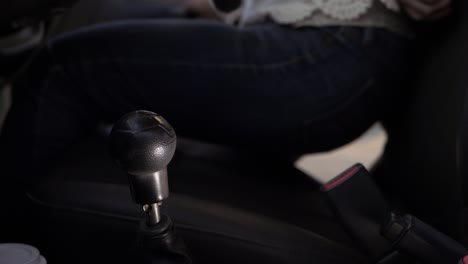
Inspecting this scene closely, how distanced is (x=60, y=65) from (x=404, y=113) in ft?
1.49

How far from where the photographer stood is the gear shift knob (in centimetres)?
39

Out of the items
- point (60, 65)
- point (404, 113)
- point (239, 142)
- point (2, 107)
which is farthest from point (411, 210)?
point (2, 107)

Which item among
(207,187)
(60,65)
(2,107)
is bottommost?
(2,107)

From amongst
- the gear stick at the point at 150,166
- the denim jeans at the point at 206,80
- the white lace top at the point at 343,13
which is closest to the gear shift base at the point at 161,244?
the gear stick at the point at 150,166

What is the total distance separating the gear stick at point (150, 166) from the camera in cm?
39

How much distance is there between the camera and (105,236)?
0.60 metres

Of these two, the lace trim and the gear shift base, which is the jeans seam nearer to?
the lace trim

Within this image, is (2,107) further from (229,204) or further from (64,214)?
(229,204)

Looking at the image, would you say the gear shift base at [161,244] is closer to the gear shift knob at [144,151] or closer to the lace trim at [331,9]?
the gear shift knob at [144,151]

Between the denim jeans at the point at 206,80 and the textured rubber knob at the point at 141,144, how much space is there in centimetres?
26

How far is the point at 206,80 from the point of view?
657mm

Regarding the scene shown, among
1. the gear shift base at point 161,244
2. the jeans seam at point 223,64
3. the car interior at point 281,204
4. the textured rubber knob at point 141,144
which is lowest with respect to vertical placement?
the car interior at point 281,204

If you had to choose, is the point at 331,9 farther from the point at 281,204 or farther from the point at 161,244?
the point at 161,244

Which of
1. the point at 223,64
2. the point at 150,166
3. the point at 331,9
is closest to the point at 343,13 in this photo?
the point at 331,9
